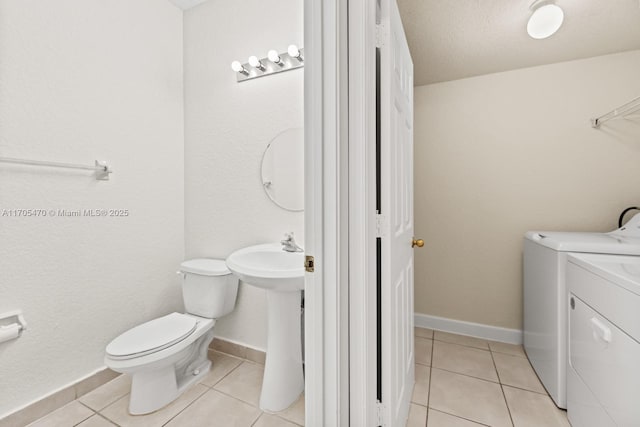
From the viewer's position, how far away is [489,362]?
6.39 feet

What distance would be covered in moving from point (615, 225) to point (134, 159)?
10.5 feet

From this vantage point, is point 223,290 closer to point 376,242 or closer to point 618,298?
point 376,242

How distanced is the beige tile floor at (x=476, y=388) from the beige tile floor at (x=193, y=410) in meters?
0.74

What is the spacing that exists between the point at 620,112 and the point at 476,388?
5.88 ft

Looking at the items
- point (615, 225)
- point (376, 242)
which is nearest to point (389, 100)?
point (376, 242)

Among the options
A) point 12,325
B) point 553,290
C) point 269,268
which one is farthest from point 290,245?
point 553,290

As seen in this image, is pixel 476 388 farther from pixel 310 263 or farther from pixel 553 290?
pixel 310 263

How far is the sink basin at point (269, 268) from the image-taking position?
126 centimetres

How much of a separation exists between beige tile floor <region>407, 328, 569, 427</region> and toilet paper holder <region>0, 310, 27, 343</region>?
1.92 m

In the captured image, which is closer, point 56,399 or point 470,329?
point 56,399

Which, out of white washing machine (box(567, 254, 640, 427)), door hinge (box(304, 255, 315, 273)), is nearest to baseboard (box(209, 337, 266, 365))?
door hinge (box(304, 255, 315, 273))

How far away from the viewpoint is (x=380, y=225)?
999mm

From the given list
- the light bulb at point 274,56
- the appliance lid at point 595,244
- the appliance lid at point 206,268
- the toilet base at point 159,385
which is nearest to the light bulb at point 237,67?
the light bulb at point 274,56

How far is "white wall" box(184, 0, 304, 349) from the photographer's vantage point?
73.4 inches
